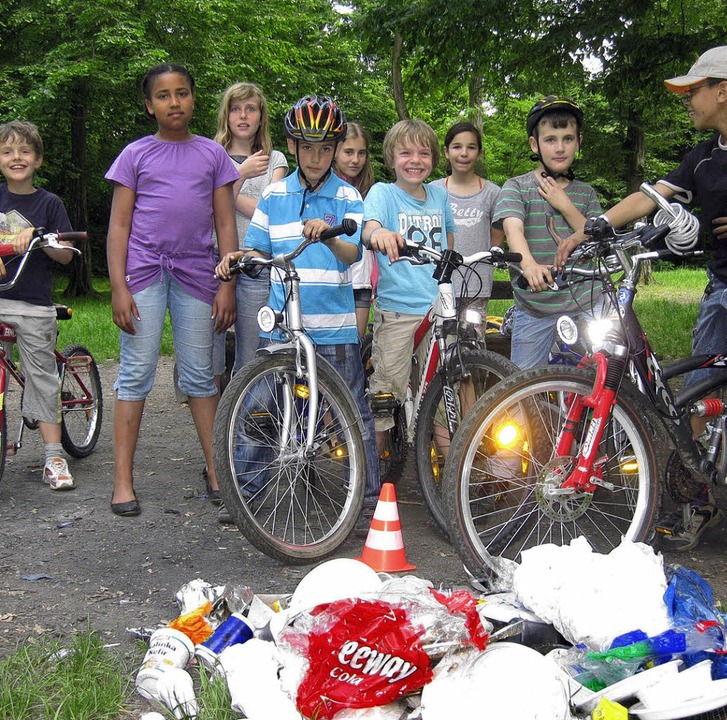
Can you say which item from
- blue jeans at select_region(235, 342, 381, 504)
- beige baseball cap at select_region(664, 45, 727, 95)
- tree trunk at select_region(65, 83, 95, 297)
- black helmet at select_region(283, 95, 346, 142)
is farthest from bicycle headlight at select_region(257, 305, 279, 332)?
tree trunk at select_region(65, 83, 95, 297)

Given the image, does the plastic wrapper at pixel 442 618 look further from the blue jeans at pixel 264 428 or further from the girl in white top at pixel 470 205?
the girl in white top at pixel 470 205

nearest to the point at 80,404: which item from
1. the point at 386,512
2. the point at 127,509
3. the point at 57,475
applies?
the point at 57,475

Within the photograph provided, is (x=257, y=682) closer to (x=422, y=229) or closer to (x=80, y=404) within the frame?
(x=422, y=229)

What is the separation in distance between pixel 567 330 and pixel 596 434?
0.46 meters

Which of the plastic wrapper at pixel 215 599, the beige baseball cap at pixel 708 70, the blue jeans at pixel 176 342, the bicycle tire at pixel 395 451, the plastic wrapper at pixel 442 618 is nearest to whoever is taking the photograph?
the plastic wrapper at pixel 442 618

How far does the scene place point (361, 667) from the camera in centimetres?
254

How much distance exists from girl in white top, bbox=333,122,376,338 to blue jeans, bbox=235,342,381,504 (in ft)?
2.51

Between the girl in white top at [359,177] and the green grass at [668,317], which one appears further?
the green grass at [668,317]

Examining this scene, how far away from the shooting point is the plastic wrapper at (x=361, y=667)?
253cm

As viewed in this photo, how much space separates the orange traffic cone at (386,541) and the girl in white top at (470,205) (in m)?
1.84

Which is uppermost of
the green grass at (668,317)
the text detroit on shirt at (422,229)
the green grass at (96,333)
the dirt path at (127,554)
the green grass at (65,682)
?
the text detroit on shirt at (422,229)

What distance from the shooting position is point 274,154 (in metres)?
5.81

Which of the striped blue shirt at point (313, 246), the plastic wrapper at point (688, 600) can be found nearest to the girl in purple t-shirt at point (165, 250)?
the striped blue shirt at point (313, 246)

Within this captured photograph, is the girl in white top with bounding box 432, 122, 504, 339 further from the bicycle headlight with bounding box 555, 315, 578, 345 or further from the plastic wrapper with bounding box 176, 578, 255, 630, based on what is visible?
the plastic wrapper with bounding box 176, 578, 255, 630
